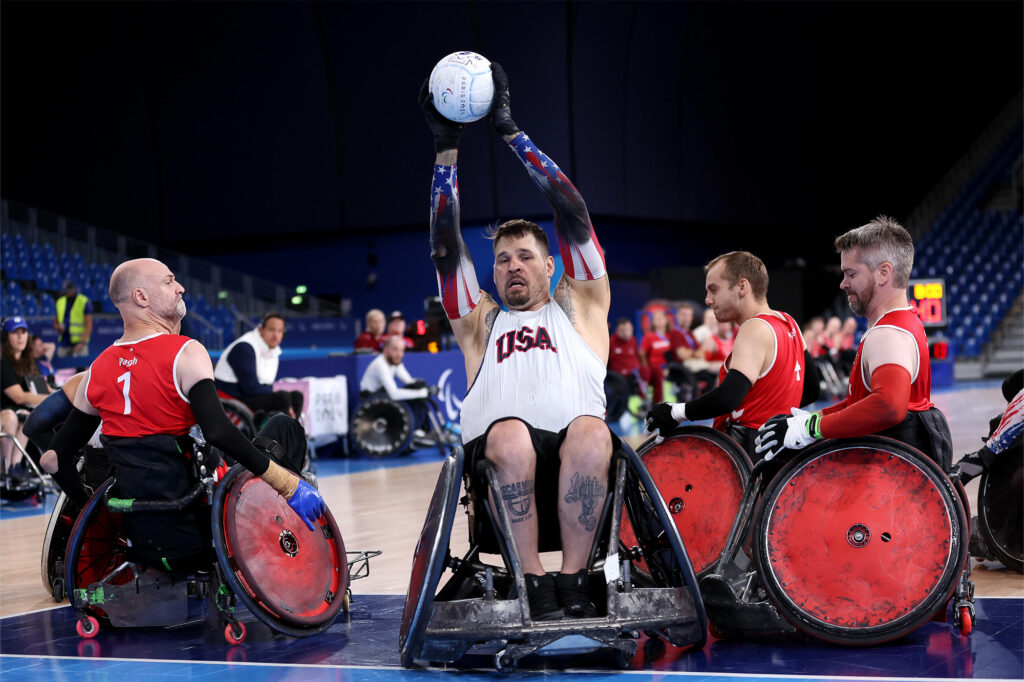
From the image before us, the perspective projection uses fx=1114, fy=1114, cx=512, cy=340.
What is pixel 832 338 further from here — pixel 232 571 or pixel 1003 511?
pixel 232 571

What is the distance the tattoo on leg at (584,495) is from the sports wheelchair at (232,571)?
51.9 inches

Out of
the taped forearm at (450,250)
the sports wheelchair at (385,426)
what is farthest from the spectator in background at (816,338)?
the taped forearm at (450,250)

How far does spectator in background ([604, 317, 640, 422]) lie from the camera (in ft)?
52.7

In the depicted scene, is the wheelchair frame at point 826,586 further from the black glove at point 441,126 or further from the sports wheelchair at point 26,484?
the sports wheelchair at point 26,484

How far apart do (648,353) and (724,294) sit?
11.8 metres

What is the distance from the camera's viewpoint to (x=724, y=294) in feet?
16.3

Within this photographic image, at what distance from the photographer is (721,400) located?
4559 millimetres

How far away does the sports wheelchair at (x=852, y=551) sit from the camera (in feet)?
13.0

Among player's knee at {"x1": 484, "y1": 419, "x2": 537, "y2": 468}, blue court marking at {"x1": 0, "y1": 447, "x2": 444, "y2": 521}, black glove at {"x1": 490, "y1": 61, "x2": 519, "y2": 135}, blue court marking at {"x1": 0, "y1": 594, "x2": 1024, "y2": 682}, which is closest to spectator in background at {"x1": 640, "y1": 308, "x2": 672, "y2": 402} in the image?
blue court marking at {"x1": 0, "y1": 447, "x2": 444, "y2": 521}

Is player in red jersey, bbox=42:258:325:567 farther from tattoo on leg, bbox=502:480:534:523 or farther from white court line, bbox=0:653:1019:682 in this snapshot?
tattoo on leg, bbox=502:480:534:523

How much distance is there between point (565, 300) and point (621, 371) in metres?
12.6

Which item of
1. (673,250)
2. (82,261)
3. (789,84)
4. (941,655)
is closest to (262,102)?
(82,261)

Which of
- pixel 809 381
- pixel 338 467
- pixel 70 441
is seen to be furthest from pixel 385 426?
pixel 809 381

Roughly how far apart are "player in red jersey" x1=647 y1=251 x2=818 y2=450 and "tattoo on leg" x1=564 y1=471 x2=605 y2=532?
2.59 feet
